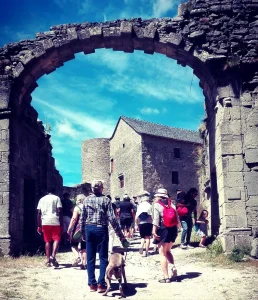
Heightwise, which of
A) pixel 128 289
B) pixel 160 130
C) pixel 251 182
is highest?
pixel 160 130

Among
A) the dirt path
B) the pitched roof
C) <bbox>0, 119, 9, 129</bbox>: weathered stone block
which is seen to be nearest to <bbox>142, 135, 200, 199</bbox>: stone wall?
the pitched roof

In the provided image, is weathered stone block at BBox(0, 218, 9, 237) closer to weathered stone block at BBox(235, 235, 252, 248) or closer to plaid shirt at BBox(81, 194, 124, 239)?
plaid shirt at BBox(81, 194, 124, 239)

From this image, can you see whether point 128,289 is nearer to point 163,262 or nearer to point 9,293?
point 163,262

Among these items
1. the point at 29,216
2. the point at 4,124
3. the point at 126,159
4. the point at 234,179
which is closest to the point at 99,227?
the point at 234,179

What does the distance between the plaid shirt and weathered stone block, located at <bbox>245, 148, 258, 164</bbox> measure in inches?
A: 161

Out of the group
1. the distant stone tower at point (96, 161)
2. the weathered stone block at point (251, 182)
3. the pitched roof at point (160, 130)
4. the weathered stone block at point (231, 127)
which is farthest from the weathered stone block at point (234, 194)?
the distant stone tower at point (96, 161)

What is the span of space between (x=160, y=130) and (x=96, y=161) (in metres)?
7.54

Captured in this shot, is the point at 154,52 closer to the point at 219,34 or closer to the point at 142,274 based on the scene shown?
the point at 219,34

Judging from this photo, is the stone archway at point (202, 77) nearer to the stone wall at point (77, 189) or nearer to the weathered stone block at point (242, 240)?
the weathered stone block at point (242, 240)

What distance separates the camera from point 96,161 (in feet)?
127

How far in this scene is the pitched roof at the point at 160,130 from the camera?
33.6m

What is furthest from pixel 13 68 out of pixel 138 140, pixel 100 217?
pixel 138 140

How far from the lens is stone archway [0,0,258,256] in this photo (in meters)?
8.84

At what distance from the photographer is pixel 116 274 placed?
19.2ft
